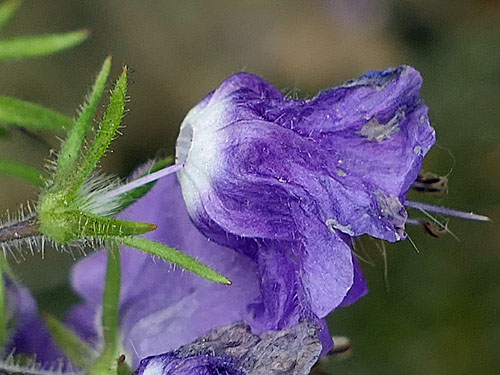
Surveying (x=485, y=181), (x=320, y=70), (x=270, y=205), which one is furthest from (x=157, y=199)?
(x=320, y=70)

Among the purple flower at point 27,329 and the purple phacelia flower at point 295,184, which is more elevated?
the purple phacelia flower at point 295,184

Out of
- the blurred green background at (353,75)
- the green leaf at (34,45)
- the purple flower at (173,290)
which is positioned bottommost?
the blurred green background at (353,75)

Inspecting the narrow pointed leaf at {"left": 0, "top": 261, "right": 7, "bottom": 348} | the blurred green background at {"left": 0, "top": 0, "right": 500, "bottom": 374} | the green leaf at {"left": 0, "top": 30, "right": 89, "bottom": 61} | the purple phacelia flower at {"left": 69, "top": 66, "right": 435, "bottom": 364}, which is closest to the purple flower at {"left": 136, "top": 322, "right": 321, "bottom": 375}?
the purple phacelia flower at {"left": 69, "top": 66, "right": 435, "bottom": 364}

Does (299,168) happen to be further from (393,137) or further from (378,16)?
(378,16)

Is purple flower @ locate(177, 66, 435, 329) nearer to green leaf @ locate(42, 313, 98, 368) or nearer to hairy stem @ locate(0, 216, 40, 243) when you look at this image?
hairy stem @ locate(0, 216, 40, 243)

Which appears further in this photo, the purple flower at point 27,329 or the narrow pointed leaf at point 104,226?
the purple flower at point 27,329

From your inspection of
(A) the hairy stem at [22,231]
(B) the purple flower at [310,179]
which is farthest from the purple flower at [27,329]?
(B) the purple flower at [310,179]

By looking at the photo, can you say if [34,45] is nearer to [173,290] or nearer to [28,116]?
[28,116]

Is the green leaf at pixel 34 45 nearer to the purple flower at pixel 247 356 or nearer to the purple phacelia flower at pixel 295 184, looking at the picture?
the purple phacelia flower at pixel 295 184
